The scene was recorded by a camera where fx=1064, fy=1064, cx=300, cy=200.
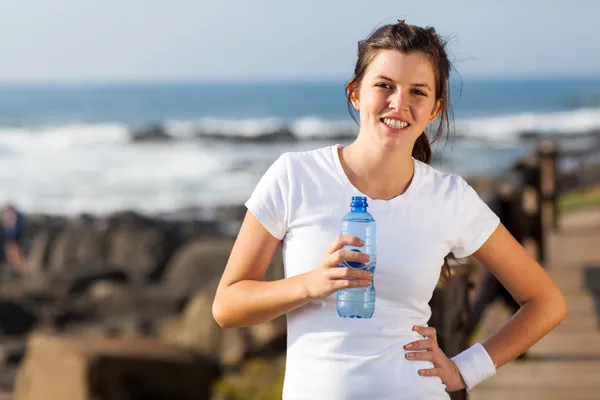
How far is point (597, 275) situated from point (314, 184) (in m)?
6.55

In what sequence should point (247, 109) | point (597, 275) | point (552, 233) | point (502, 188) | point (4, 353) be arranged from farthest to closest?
point (247, 109)
point (4, 353)
point (552, 233)
point (597, 275)
point (502, 188)

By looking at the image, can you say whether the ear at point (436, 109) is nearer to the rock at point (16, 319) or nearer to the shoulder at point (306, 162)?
the shoulder at point (306, 162)

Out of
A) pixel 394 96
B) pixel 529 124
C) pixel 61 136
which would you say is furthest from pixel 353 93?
pixel 529 124

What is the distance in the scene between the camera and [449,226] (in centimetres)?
230

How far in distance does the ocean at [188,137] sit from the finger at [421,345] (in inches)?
678

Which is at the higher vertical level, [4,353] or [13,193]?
[13,193]

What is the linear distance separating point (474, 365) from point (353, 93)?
27.1 inches

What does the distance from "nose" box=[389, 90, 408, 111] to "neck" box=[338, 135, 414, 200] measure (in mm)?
101

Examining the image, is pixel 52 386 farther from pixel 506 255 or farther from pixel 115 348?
pixel 506 255

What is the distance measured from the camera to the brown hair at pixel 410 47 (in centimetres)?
227

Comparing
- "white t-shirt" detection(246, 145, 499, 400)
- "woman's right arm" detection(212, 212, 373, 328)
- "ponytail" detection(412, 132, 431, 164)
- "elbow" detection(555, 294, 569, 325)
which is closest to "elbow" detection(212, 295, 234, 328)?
"woman's right arm" detection(212, 212, 373, 328)

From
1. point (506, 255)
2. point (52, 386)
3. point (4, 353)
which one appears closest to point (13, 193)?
point (4, 353)

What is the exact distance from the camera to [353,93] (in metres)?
2.40

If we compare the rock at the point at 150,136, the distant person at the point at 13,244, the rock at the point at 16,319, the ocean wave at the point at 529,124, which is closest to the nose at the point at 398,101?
the rock at the point at 16,319
